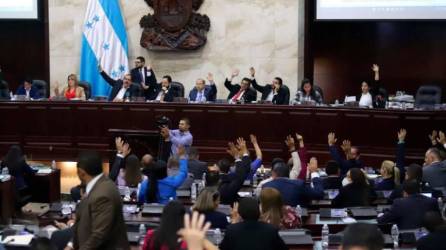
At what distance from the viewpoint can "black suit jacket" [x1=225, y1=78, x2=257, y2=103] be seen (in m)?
14.6

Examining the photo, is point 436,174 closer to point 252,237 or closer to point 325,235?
point 325,235

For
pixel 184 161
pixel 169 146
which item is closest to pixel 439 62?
pixel 169 146

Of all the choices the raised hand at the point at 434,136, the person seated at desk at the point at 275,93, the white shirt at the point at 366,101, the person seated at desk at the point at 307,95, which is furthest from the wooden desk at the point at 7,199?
the white shirt at the point at 366,101

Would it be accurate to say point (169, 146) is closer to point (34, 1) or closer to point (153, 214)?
point (153, 214)

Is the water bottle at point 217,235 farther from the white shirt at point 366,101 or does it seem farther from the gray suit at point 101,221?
the white shirt at point 366,101

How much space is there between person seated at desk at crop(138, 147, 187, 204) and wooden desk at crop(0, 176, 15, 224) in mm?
2679

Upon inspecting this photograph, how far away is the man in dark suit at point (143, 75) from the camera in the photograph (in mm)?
15453

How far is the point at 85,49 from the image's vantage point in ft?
55.3

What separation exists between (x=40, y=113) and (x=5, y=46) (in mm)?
4554

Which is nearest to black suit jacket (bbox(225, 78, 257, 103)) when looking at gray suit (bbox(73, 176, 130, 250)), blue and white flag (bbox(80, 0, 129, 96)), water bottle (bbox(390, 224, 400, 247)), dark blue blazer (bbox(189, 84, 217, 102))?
dark blue blazer (bbox(189, 84, 217, 102))

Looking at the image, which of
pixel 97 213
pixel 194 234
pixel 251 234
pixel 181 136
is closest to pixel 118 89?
pixel 181 136

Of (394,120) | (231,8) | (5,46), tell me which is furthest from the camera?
(5,46)

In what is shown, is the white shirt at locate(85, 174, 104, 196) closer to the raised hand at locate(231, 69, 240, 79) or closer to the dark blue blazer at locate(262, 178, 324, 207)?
the dark blue blazer at locate(262, 178, 324, 207)

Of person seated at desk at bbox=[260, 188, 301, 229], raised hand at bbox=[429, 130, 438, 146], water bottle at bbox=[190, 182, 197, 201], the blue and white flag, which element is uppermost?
the blue and white flag
